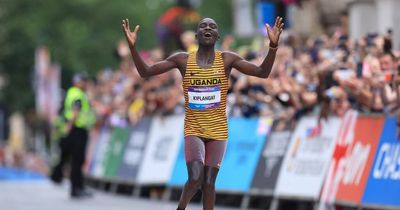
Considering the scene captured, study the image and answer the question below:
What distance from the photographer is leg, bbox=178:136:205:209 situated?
13.2 meters

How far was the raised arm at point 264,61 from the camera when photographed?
13.1 m

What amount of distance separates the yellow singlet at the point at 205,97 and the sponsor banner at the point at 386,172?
3.17 m

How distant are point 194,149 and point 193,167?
219 millimetres

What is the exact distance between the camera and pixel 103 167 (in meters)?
29.4

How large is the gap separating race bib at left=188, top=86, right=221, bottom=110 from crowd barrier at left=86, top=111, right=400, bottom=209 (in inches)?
128

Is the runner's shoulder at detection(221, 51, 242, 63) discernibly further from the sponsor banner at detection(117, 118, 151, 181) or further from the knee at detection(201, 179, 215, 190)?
the sponsor banner at detection(117, 118, 151, 181)

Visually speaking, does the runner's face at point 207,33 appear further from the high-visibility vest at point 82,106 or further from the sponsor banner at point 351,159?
the high-visibility vest at point 82,106

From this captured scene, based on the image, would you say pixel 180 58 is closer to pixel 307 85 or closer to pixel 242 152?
pixel 307 85

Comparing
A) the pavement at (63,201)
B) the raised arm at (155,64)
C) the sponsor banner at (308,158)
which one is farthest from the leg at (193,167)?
the pavement at (63,201)

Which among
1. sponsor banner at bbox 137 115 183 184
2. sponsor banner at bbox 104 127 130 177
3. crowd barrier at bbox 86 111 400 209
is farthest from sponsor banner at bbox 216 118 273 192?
sponsor banner at bbox 104 127 130 177

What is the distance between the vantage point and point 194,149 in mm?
13430

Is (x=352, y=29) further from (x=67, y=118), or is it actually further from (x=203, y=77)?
(x=203, y=77)

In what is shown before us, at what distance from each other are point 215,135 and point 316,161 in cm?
522

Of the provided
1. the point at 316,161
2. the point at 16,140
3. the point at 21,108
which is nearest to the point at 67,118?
the point at 316,161
